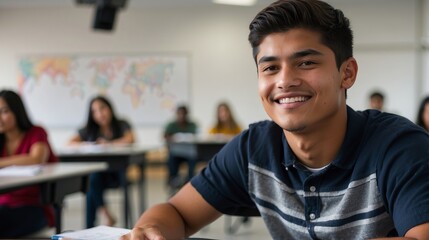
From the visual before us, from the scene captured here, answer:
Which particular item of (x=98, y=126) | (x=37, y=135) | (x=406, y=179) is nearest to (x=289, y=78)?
(x=406, y=179)

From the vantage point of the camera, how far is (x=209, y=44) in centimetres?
806

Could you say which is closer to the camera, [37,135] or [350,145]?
[350,145]

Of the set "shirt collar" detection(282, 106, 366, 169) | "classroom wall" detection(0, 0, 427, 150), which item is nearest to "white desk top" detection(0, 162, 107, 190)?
"shirt collar" detection(282, 106, 366, 169)

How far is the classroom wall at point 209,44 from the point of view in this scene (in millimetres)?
7637

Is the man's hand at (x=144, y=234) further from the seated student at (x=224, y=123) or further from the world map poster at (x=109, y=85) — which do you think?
the world map poster at (x=109, y=85)

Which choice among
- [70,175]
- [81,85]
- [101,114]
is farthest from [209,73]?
[70,175]

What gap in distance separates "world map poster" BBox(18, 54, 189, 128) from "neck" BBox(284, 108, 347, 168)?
A: 7017 millimetres

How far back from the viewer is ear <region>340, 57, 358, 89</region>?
1.12 meters

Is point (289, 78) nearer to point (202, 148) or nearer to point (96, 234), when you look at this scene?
point (96, 234)

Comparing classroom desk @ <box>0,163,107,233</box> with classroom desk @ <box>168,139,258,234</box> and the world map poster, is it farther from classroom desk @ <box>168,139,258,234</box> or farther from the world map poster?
the world map poster

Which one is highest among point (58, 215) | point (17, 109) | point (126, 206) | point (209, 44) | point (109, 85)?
point (209, 44)

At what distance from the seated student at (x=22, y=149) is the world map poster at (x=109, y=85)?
5.09 metres

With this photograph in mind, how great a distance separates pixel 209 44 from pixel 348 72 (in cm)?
703

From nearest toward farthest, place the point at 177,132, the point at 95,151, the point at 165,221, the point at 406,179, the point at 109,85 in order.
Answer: the point at 406,179 → the point at 165,221 → the point at 95,151 → the point at 177,132 → the point at 109,85
